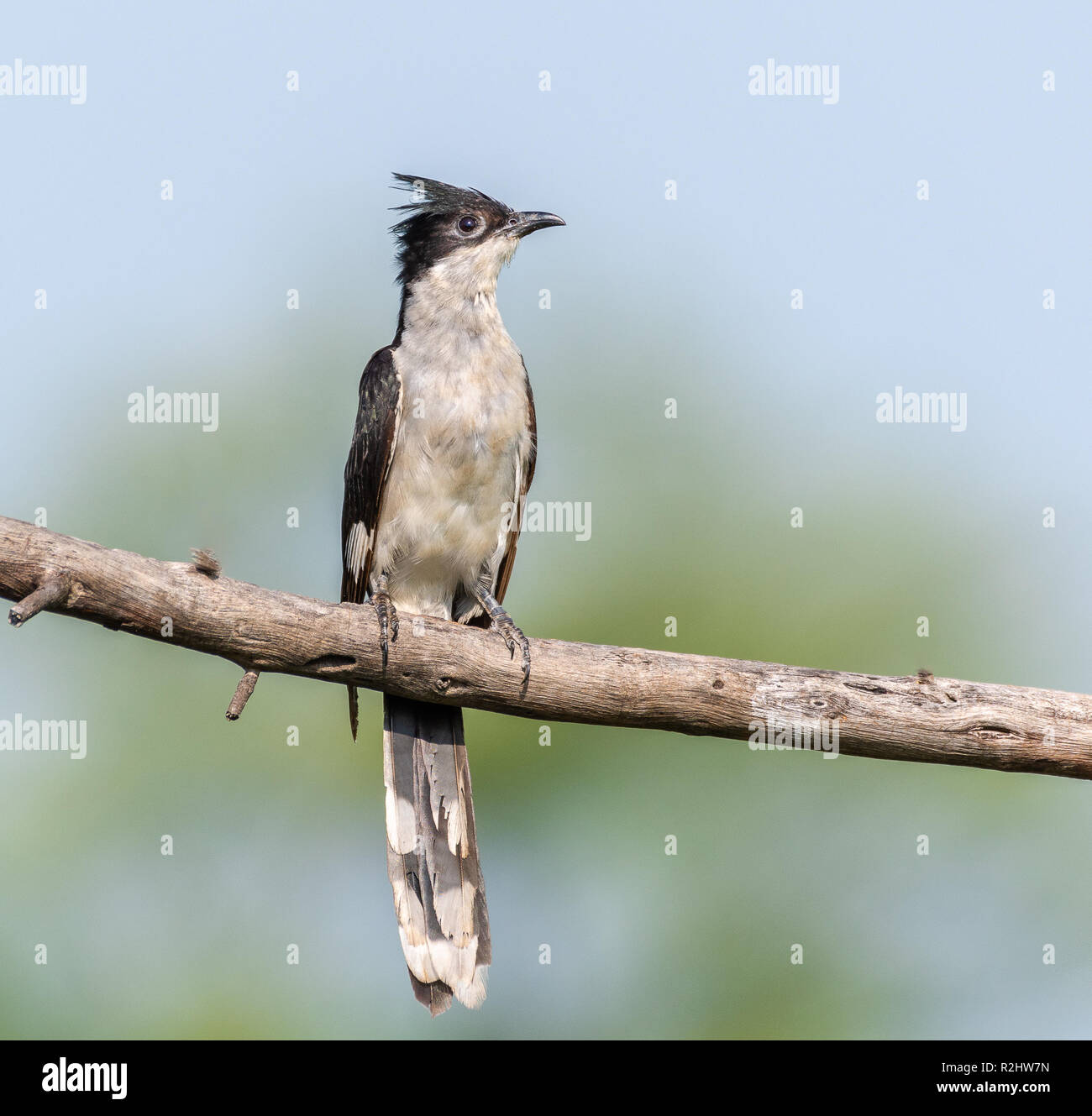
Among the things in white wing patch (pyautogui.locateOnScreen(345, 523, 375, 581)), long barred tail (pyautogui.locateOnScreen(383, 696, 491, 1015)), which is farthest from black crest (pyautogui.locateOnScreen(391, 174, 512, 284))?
long barred tail (pyautogui.locateOnScreen(383, 696, 491, 1015))

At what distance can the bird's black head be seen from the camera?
545 cm

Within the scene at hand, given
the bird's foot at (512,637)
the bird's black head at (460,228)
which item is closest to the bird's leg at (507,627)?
the bird's foot at (512,637)

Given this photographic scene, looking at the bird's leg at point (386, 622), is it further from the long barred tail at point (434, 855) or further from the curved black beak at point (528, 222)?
the curved black beak at point (528, 222)

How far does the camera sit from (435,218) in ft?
18.3

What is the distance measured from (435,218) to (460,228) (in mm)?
158

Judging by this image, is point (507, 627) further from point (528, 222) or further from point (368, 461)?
point (528, 222)

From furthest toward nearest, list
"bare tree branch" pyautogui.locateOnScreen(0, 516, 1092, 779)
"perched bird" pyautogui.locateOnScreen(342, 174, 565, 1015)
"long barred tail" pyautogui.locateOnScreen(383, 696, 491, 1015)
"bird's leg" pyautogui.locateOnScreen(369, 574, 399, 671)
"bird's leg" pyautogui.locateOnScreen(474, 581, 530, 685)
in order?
"perched bird" pyautogui.locateOnScreen(342, 174, 565, 1015) → "long barred tail" pyautogui.locateOnScreen(383, 696, 491, 1015) → "bird's leg" pyautogui.locateOnScreen(474, 581, 530, 685) → "bird's leg" pyautogui.locateOnScreen(369, 574, 399, 671) → "bare tree branch" pyautogui.locateOnScreen(0, 516, 1092, 779)

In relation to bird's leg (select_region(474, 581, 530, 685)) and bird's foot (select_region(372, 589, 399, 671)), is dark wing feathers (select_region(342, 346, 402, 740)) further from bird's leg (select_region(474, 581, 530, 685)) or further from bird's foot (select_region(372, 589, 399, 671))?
bird's foot (select_region(372, 589, 399, 671))

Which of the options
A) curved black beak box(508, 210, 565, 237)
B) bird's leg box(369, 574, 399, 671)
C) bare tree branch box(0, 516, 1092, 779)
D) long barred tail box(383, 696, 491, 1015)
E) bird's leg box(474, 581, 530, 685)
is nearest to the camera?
bare tree branch box(0, 516, 1092, 779)

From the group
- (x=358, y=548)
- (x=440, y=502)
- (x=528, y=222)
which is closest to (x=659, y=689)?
(x=440, y=502)

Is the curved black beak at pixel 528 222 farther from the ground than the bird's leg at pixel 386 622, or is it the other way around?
the curved black beak at pixel 528 222

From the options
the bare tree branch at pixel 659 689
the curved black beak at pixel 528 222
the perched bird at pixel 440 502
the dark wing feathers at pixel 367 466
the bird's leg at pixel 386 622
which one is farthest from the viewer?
the curved black beak at pixel 528 222

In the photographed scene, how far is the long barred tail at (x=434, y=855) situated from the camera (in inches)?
178

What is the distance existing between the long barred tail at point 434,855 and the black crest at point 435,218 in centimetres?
223
